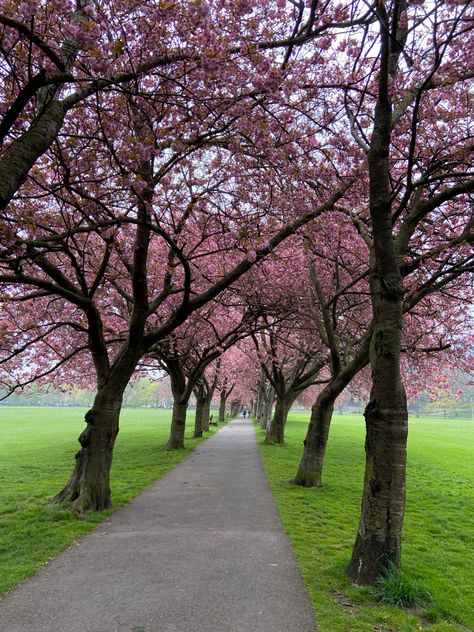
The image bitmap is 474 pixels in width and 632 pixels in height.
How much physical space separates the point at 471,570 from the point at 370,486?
8.81 ft

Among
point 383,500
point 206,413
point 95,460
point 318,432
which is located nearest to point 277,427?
point 206,413

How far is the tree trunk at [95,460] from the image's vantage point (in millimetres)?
8609

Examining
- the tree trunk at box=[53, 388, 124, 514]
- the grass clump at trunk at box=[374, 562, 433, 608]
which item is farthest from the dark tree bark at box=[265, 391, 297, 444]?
the grass clump at trunk at box=[374, 562, 433, 608]

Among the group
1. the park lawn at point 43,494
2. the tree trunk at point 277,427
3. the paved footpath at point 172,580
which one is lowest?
the park lawn at point 43,494

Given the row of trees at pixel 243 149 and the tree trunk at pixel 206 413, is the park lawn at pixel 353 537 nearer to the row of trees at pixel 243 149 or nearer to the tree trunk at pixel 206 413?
the row of trees at pixel 243 149

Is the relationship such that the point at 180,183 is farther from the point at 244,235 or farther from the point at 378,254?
the point at 378,254

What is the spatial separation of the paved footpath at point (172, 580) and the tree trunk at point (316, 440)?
2.87 meters

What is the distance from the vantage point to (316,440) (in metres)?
11.6

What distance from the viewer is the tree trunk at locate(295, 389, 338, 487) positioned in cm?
1139

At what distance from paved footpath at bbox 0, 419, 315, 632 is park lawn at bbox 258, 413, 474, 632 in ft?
1.07

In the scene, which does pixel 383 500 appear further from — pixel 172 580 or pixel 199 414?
pixel 199 414

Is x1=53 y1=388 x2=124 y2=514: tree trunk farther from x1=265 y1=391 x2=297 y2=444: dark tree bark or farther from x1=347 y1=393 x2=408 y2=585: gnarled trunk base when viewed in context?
x1=265 y1=391 x2=297 y2=444: dark tree bark

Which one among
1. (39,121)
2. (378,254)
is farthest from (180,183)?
(378,254)

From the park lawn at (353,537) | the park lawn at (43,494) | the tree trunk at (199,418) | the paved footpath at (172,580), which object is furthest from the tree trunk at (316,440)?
the tree trunk at (199,418)
